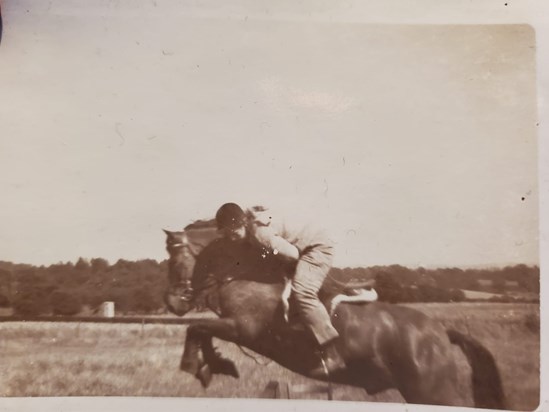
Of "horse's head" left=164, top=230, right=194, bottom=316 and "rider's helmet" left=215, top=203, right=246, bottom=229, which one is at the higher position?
"rider's helmet" left=215, top=203, right=246, bottom=229

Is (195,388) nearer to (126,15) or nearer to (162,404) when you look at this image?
(162,404)

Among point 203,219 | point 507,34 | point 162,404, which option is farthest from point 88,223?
point 507,34

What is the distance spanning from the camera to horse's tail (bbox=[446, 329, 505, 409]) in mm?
868

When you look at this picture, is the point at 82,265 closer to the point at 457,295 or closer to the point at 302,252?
the point at 302,252

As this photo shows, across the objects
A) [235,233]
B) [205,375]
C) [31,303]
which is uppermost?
[235,233]

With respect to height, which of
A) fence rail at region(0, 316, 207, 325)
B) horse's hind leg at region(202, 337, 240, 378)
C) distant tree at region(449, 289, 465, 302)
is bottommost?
horse's hind leg at region(202, 337, 240, 378)

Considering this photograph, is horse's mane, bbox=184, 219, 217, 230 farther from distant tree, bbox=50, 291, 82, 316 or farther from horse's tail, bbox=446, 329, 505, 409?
horse's tail, bbox=446, 329, 505, 409

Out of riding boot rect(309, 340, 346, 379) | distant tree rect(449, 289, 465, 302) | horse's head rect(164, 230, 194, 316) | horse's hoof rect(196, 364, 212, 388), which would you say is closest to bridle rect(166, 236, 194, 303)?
horse's head rect(164, 230, 194, 316)

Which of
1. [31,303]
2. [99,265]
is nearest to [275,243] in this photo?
[99,265]

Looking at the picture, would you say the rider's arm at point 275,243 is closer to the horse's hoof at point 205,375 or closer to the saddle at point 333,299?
the saddle at point 333,299

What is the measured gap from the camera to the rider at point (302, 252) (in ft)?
2.87

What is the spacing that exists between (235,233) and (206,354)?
19 centimetres

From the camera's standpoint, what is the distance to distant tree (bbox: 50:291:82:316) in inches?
34.9

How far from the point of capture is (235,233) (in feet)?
2.92
